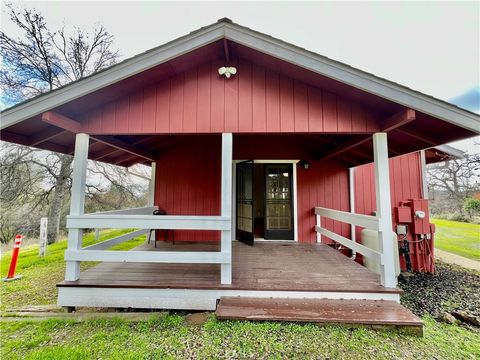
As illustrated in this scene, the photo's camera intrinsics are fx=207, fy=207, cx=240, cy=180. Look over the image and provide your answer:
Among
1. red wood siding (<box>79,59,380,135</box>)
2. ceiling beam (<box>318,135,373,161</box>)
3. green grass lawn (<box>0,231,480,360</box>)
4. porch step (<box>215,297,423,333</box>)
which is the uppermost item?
red wood siding (<box>79,59,380,135</box>)

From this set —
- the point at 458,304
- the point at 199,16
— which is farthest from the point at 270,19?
the point at 458,304

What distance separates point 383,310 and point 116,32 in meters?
14.0

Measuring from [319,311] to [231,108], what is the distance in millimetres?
2965

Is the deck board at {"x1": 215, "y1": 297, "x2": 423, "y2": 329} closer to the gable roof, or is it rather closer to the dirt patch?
the dirt patch

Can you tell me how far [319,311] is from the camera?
2545mm

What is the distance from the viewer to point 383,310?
2566 mm

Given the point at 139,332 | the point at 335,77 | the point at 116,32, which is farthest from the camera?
the point at 116,32

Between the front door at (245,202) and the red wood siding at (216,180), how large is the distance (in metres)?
0.41

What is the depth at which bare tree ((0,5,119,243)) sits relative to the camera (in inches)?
295

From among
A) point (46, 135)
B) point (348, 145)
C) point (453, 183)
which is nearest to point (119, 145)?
point (46, 135)

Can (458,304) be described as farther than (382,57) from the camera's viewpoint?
No

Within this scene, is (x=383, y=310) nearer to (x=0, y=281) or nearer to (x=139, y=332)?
(x=139, y=332)

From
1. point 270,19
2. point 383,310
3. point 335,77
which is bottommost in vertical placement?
point 383,310

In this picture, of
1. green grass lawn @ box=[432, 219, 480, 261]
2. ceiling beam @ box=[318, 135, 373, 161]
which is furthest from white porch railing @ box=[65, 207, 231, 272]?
green grass lawn @ box=[432, 219, 480, 261]
